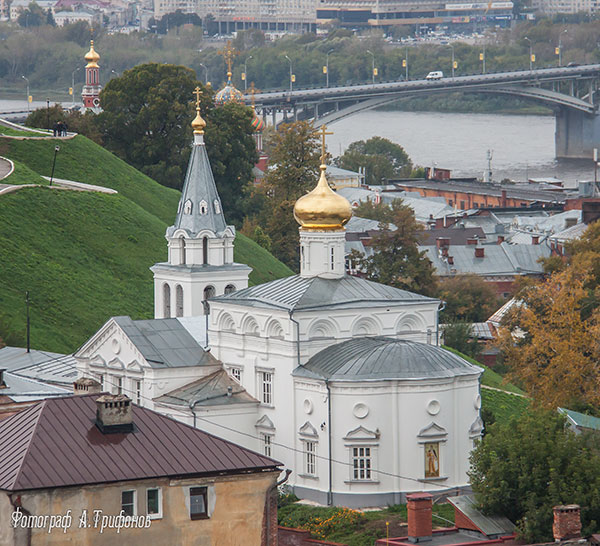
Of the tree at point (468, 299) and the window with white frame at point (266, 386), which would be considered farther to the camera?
the tree at point (468, 299)

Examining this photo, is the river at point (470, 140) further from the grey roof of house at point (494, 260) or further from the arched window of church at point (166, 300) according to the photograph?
the arched window of church at point (166, 300)

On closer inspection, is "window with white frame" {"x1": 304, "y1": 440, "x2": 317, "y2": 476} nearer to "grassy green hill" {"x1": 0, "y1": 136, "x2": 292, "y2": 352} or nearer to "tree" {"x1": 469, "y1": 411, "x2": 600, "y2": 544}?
"tree" {"x1": 469, "y1": 411, "x2": 600, "y2": 544}

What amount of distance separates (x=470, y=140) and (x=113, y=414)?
106 metres

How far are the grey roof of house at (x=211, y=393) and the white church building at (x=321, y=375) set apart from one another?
3 cm

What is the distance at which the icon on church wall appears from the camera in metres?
32.3

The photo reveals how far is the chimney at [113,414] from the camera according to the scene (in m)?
23.5

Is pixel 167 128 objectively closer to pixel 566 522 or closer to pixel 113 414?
pixel 566 522

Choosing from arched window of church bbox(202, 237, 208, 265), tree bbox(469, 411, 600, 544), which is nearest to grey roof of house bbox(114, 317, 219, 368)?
arched window of church bbox(202, 237, 208, 265)

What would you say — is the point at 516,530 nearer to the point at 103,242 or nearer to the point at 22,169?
the point at 103,242

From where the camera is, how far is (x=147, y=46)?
171 m

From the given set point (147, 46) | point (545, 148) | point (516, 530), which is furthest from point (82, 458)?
point (147, 46)

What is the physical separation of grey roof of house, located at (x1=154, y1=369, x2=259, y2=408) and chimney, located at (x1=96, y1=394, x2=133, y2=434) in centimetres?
998

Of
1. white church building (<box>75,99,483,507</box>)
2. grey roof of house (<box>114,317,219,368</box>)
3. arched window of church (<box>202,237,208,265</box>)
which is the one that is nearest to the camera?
white church building (<box>75,99,483,507</box>)

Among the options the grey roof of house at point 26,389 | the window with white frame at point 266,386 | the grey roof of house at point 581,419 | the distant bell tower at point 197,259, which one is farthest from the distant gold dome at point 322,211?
the grey roof of house at point 581,419
